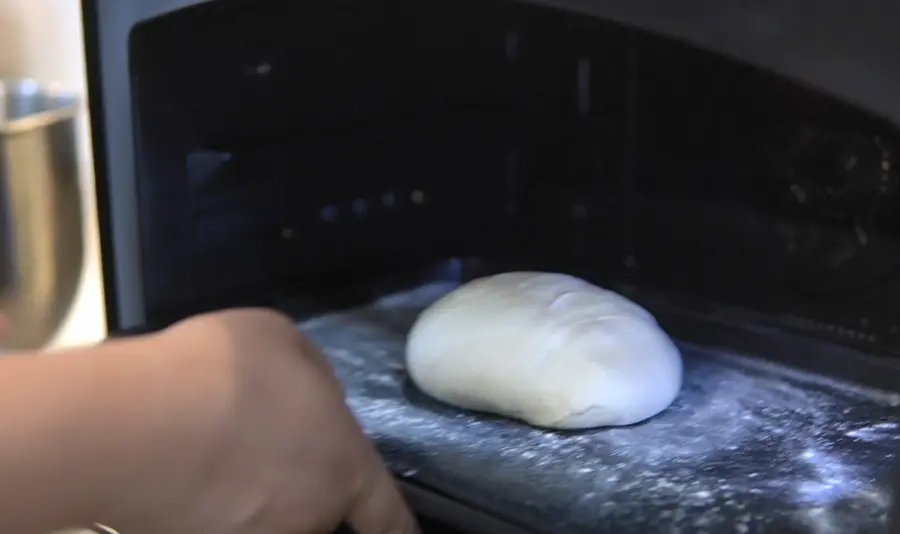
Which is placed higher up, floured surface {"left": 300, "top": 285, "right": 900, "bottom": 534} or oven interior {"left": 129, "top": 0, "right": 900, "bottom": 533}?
oven interior {"left": 129, "top": 0, "right": 900, "bottom": 533}

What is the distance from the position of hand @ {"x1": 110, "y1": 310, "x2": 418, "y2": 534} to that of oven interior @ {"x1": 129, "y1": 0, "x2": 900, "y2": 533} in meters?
0.15

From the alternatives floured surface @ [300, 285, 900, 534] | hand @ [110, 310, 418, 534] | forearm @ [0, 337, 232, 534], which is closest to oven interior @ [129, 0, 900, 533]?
floured surface @ [300, 285, 900, 534]

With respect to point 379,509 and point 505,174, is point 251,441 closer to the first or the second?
point 379,509

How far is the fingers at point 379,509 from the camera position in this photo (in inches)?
25.1

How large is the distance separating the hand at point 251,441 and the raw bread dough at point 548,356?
0.76 feet

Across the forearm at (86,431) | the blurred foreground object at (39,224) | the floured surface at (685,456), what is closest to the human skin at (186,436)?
the forearm at (86,431)

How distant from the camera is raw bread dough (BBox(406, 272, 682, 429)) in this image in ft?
2.72

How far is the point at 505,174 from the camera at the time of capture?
3.83 feet

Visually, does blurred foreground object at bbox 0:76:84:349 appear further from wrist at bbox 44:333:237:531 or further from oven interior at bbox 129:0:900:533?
wrist at bbox 44:333:237:531

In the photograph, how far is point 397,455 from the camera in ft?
2.61

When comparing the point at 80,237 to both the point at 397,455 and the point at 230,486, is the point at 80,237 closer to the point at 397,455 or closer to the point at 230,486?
the point at 397,455

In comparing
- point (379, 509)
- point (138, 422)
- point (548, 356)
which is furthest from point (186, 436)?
point (548, 356)

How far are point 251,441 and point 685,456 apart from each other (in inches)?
14.1

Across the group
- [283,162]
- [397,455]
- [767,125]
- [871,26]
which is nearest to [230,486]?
[397,455]
